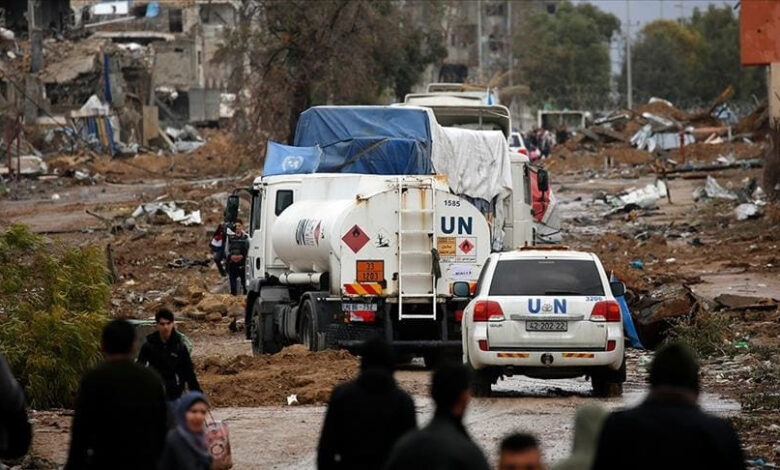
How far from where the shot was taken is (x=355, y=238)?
72.0 feet

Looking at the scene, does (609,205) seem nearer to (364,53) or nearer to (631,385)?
(364,53)

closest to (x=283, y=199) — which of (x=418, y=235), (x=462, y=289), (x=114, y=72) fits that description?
(x=418, y=235)

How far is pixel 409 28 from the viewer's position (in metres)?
73.6

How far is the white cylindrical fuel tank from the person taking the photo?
22156 millimetres

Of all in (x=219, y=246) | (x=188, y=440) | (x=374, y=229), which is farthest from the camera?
(x=219, y=246)

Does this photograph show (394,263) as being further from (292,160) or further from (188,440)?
(188,440)

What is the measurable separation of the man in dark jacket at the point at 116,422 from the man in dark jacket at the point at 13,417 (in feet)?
0.82

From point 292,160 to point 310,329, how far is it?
138 inches

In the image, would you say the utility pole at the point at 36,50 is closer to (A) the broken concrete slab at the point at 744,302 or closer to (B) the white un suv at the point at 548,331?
(A) the broken concrete slab at the point at 744,302

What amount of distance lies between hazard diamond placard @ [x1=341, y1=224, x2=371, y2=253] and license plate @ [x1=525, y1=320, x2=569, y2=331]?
415 centimetres

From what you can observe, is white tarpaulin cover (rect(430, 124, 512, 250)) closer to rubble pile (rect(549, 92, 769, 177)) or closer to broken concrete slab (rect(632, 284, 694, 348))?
broken concrete slab (rect(632, 284, 694, 348))

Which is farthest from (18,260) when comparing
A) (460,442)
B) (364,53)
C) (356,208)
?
(364,53)

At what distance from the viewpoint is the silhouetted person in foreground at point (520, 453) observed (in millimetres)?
7277

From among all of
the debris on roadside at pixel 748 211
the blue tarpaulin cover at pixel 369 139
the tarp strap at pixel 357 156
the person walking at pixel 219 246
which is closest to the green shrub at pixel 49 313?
the tarp strap at pixel 357 156
